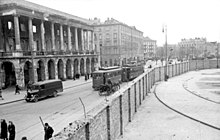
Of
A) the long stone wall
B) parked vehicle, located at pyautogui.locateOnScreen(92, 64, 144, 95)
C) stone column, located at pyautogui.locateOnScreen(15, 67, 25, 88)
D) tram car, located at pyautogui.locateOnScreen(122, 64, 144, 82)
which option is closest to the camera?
the long stone wall

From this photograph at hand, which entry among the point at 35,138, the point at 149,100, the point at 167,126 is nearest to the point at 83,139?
the point at 35,138

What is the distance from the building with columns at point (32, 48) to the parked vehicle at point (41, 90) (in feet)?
16.3

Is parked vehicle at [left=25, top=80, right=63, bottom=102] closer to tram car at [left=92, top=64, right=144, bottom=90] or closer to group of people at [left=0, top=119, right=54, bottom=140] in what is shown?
tram car at [left=92, top=64, right=144, bottom=90]

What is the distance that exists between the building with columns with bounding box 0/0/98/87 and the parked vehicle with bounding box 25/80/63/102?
16.3 ft

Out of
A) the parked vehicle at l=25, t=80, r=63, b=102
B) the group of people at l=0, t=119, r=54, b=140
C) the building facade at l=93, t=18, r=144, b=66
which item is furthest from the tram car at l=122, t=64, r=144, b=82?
the building facade at l=93, t=18, r=144, b=66

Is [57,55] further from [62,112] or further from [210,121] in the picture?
[210,121]

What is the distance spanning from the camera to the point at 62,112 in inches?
713

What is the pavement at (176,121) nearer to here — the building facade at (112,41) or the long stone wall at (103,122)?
the long stone wall at (103,122)

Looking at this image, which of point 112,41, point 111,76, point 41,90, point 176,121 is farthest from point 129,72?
point 112,41

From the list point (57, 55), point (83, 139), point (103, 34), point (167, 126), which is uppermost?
point (103, 34)

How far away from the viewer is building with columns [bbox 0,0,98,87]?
32.0 metres

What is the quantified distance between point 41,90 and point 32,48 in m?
12.5

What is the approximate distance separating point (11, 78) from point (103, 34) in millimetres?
50379

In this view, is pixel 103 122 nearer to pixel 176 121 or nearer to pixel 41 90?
pixel 176 121
